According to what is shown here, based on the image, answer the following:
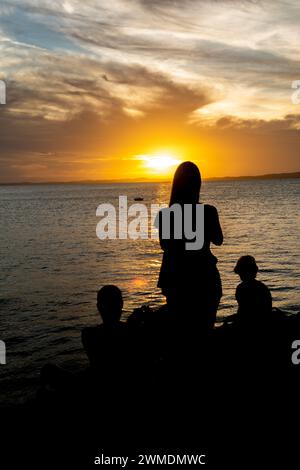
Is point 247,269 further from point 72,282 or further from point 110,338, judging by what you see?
point 72,282

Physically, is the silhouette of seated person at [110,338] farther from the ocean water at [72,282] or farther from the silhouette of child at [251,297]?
the ocean water at [72,282]

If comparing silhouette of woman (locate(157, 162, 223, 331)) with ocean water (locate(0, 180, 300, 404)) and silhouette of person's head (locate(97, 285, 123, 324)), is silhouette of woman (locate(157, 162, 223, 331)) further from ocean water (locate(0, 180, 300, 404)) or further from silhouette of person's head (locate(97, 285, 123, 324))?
ocean water (locate(0, 180, 300, 404))

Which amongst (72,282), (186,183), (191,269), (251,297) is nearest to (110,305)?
(191,269)

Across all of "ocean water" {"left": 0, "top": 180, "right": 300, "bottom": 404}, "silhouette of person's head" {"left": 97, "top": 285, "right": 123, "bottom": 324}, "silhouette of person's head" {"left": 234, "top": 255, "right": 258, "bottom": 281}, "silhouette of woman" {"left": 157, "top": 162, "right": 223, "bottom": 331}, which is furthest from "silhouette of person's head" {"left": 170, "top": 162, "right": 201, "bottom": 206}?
"ocean water" {"left": 0, "top": 180, "right": 300, "bottom": 404}

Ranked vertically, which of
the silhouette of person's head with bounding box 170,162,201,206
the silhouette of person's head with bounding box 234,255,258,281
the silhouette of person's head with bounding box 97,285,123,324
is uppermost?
the silhouette of person's head with bounding box 170,162,201,206

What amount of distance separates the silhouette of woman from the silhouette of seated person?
999mm

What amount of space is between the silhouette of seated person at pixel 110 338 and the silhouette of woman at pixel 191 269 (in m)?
1.00

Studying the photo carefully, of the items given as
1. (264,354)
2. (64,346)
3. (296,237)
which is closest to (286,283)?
(64,346)

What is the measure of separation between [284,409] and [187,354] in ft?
5.45

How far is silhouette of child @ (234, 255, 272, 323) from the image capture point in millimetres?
8242

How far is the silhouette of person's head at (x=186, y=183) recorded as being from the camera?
633cm
